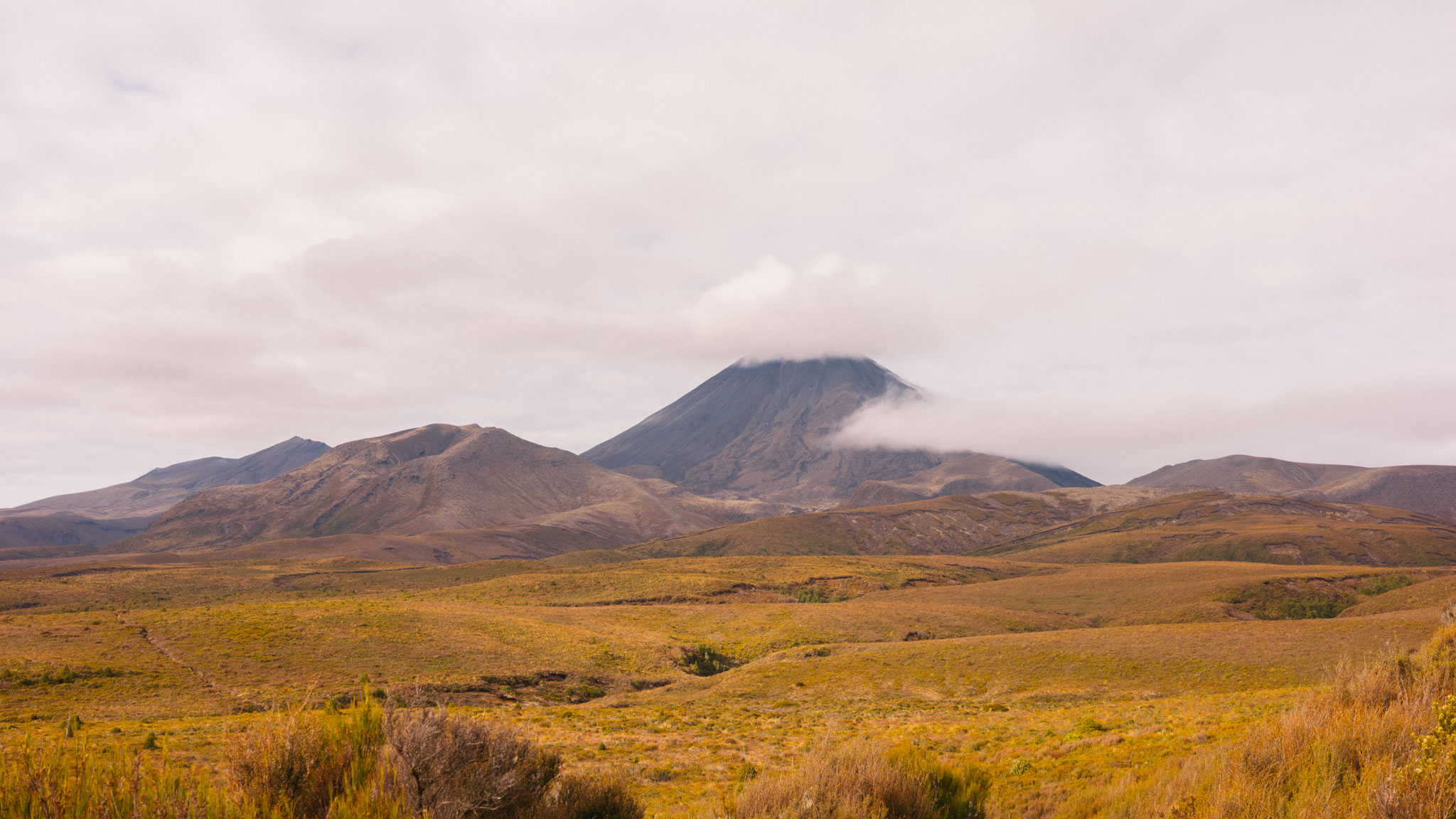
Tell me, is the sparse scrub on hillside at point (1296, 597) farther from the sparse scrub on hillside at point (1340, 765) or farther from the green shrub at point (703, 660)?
the sparse scrub on hillside at point (1340, 765)

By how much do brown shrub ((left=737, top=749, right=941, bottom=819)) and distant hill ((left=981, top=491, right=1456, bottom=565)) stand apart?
141984mm

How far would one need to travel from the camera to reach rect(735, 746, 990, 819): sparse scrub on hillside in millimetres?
6902

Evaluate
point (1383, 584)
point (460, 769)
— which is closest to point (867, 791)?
point (460, 769)

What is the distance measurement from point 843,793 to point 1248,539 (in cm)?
17350

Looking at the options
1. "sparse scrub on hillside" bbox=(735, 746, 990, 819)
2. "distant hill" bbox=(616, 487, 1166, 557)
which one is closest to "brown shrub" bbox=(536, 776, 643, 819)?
"sparse scrub on hillside" bbox=(735, 746, 990, 819)

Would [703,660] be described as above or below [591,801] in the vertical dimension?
below

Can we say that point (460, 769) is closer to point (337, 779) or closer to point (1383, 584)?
point (337, 779)

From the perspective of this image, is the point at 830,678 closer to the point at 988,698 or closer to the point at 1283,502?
the point at 988,698

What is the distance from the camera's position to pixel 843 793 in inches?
285

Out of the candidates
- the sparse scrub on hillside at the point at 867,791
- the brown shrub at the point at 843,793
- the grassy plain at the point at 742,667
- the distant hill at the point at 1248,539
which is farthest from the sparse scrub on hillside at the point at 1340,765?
the distant hill at the point at 1248,539

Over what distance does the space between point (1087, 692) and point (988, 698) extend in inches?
183

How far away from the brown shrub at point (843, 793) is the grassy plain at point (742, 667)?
77 cm

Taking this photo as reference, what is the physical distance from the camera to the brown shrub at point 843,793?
6.83 meters

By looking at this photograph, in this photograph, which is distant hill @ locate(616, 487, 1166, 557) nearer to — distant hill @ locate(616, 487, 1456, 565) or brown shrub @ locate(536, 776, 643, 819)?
distant hill @ locate(616, 487, 1456, 565)
